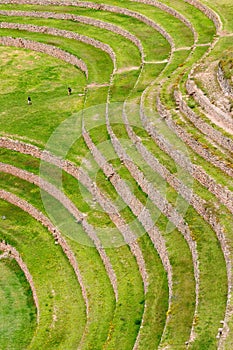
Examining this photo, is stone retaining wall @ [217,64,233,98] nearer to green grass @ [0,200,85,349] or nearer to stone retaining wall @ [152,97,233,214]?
stone retaining wall @ [152,97,233,214]

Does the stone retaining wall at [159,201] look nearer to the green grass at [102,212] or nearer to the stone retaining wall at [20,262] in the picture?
the green grass at [102,212]

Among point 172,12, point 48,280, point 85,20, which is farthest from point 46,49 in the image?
point 48,280

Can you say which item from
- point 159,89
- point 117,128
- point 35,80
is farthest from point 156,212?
point 35,80

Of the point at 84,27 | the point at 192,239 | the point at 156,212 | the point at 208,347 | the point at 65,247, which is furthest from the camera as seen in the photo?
the point at 84,27

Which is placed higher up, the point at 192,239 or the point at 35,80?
the point at 35,80

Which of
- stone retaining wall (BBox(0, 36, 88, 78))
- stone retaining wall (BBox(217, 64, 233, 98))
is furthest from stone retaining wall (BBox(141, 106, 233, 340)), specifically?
stone retaining wall (BBox(0, 36, 88, 78))

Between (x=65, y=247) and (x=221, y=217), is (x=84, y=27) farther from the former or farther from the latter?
(x=221, y=217)

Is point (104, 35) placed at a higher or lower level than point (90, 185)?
higher

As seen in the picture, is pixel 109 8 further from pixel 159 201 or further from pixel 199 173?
Result: pixel 159 201
